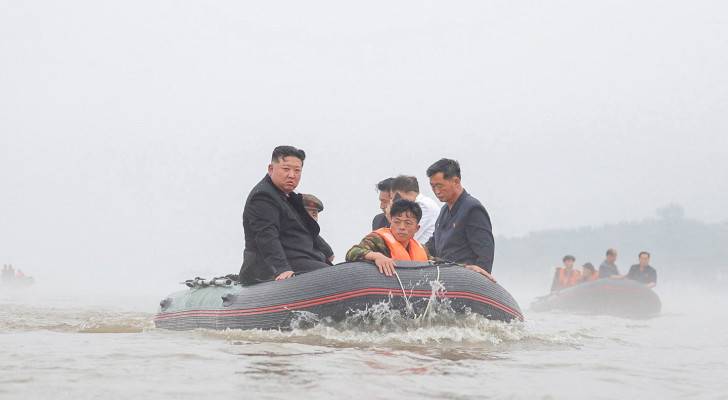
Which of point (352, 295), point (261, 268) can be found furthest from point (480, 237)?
point (261, 268)

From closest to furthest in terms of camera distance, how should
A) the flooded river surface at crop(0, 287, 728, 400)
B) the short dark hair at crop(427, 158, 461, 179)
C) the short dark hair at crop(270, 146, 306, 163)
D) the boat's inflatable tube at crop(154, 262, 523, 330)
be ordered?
the flooded river surface at crop(0, 287, 728, 400), the boat's inflatable tube at crop(154, 262, 523, 330), the short dark hair at crop(270, 146, 306, 163), the short dark hair at crop(427, 158, 461, 179)

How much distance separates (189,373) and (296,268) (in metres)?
2.98

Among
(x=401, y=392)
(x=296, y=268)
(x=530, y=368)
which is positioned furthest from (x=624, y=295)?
(x=401, y=392)

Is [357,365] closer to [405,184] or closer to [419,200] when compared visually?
[405,184]

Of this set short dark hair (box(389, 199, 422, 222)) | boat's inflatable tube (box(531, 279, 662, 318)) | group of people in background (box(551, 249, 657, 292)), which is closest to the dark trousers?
short dark hair (box(389, 199, 422, 222))

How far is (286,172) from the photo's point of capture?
6.74 meters

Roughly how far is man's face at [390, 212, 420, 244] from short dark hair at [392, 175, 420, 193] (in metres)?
1.38

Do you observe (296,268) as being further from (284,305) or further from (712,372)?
(712,372)

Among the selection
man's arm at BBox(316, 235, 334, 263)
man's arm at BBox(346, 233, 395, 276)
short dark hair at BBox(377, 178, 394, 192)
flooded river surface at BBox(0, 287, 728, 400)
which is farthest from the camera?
short dark hair at BBox(377, 178, 394, 192)

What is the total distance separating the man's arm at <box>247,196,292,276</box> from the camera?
6586 millimetres

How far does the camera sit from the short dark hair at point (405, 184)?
26.1ft

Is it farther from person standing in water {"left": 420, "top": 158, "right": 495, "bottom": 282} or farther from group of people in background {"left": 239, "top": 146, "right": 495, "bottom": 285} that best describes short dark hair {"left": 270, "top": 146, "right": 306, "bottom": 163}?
person standing in water {"left": 420, "top": 158, "right": 495, "bottom": 282}

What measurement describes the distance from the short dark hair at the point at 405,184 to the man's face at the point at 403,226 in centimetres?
138

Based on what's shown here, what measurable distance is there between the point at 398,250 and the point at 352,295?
854 millimetres
